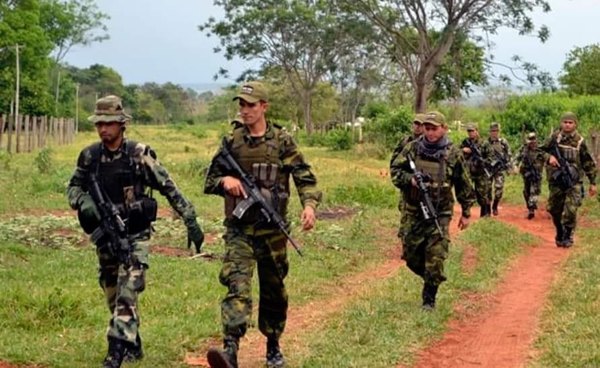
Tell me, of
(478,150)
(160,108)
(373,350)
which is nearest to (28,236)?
(373,350)

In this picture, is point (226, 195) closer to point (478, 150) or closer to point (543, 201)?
point (478, 150)

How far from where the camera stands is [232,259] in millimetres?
5812

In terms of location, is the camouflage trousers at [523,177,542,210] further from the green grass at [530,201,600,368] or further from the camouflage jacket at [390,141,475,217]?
the camouflage jacket at [390,141,475,217]

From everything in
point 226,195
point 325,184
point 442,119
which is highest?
point 442,119

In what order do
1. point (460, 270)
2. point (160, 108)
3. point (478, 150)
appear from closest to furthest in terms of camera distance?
point (460, 270) → point (478, 150) → point (160, 108)

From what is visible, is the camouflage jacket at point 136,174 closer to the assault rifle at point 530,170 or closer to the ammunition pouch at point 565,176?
the ammunition pouch at point 565,176

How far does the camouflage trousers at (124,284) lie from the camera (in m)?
5.56

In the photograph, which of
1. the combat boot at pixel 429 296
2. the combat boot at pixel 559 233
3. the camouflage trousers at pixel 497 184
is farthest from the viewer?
the camouflage trousers at pixel 497 184

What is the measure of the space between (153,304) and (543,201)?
13822 millimetres

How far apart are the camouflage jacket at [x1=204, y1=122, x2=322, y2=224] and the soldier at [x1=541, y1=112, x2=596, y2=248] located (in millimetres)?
7171

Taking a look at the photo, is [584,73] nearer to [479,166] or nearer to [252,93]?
[479,166]

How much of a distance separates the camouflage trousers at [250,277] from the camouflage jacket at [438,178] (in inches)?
101

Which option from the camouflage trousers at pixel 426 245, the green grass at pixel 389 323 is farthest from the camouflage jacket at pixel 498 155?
the camouflage trousers at pixel 426 245

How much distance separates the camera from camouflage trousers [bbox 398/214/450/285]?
820 centimetres
